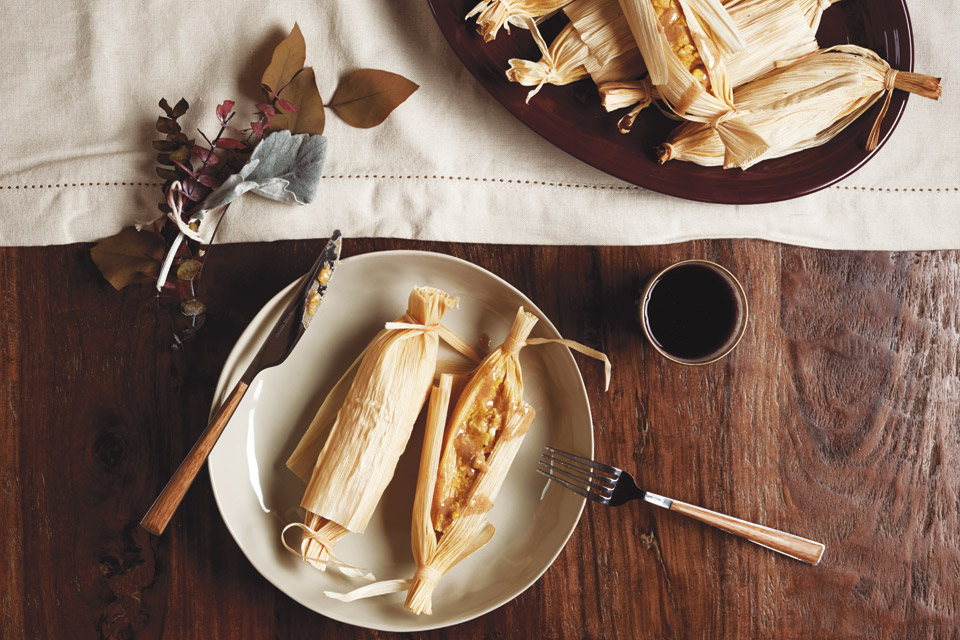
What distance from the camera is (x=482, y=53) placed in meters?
0.89

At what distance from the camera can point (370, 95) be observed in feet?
3.10

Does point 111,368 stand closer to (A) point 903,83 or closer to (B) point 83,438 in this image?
(B) point 83,438

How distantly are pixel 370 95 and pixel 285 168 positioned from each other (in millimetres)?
164

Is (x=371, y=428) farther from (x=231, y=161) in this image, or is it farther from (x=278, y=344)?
(x=231, y=161)

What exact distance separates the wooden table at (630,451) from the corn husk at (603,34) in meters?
0.27

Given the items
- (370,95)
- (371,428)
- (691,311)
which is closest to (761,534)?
(691,311)

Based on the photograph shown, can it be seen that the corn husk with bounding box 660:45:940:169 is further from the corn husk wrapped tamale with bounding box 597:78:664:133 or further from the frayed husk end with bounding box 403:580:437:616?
the frayed husk end with bounding box 403:580:437:616

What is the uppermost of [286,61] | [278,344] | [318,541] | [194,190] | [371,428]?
[286,61]

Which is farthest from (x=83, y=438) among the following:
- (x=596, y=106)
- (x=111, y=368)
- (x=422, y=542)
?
(x=596, y=106)

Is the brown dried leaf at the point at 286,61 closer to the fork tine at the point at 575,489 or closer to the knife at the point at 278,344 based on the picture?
the knife at the point at 278,344

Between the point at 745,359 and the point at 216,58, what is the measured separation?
929mm

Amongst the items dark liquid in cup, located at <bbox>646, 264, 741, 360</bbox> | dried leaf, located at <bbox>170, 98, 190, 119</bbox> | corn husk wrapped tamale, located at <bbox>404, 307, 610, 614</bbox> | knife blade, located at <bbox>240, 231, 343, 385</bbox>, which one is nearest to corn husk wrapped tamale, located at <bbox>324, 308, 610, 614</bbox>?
corn husk wrapped tamale, located at <bbox>404, 307, 610, 614</bbox>

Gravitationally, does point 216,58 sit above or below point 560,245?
above

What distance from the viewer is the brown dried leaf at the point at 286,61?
3.03 ft
